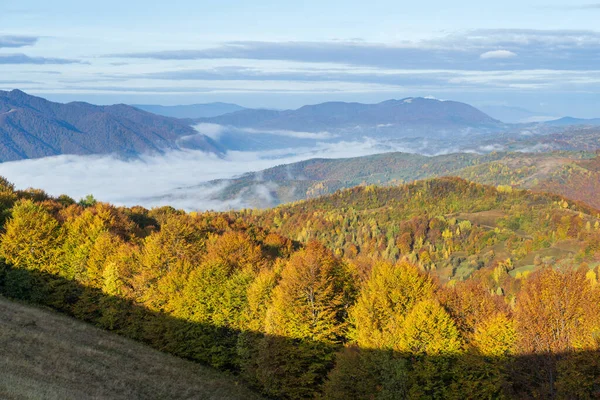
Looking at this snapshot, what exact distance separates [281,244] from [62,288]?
179ft

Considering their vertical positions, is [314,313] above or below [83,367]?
above

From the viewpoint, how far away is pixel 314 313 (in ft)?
175

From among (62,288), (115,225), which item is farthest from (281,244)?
(62,288)

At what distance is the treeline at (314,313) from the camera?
136 ft

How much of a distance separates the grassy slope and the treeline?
380 cm

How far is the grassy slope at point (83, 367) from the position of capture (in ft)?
115

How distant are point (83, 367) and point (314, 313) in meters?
20.2

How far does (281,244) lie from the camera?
11800 centimetres

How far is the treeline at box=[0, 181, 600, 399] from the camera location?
1631 inches

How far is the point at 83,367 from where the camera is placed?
141 feet

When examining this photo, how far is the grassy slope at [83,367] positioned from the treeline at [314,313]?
3.80 metres

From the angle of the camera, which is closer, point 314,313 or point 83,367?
point 83,367

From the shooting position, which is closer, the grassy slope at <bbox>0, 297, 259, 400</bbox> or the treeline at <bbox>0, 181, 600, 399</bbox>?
the grassy slope at <bbox>0, 297, 259, 400</bbox>

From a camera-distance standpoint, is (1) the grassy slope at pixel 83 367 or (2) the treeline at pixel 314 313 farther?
(2) the treeline at pixel 314 313
